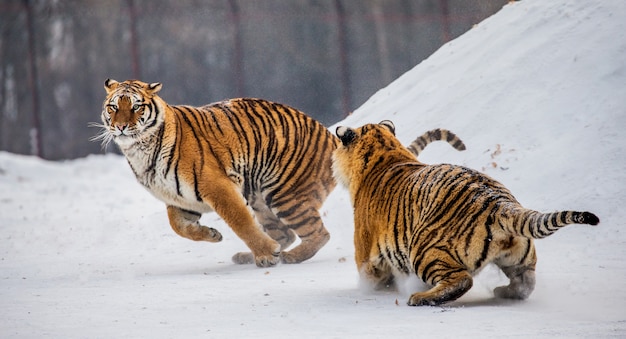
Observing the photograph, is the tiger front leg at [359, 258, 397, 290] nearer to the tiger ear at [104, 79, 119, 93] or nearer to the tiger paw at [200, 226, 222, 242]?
the tiger paw at [200, 226, 222, 242]

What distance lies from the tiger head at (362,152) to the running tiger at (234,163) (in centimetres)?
63

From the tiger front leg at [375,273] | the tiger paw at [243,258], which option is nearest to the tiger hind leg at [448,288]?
the tiger front leg at [375,273]

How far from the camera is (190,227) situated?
728cm

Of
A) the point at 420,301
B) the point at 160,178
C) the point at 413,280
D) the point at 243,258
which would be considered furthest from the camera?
the point at 243,258

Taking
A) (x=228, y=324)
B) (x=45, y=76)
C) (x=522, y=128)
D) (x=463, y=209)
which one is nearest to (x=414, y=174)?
(x=463, y=209)

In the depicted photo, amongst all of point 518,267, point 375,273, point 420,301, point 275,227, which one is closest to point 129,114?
point 275,227

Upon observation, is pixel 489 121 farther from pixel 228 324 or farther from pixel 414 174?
pixel 228 324

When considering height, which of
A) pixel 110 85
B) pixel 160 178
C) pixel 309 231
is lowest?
pixel 309 231

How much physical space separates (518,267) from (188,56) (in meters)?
18.3

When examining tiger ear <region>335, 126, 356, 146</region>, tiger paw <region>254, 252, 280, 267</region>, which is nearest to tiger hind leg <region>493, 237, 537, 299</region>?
tiger ear <region>335, 126, 356, 146</region>

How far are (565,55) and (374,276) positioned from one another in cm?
433

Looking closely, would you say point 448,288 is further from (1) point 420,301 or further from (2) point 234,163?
(2) point 234,163

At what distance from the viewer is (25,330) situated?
15.6 ft

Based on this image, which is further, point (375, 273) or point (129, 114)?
point (129, 114)
